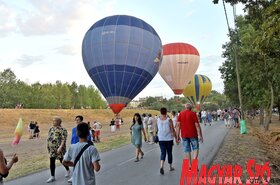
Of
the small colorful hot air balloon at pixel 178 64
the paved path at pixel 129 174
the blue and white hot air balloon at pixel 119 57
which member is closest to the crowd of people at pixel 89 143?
the paved path at pixel 129 174

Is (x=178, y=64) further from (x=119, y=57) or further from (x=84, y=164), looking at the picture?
(x=84, y=164)

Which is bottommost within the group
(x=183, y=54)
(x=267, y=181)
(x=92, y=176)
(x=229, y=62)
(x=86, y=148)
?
(x=267, y=181)

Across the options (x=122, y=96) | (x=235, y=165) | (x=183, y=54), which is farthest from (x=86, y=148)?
(x=183, y=54)

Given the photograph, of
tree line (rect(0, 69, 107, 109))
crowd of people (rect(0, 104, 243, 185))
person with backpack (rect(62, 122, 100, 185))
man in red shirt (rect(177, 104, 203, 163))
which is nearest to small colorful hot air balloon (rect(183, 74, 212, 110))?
tree line (rect(0, 69, 107, 109))

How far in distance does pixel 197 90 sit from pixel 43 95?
4925cm

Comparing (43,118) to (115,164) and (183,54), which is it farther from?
(115,164)

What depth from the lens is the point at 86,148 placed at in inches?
209

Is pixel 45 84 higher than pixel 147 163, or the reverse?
pixel 45 84

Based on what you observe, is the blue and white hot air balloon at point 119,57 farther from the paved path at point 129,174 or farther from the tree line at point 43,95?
the tree line at point 43,95

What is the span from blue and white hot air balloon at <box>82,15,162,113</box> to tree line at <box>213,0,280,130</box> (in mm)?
7877

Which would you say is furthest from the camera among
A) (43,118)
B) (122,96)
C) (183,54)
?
(43,118)

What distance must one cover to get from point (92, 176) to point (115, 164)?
7372 millimetres

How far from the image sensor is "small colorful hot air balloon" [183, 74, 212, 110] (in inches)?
2393

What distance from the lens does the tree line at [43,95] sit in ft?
284
